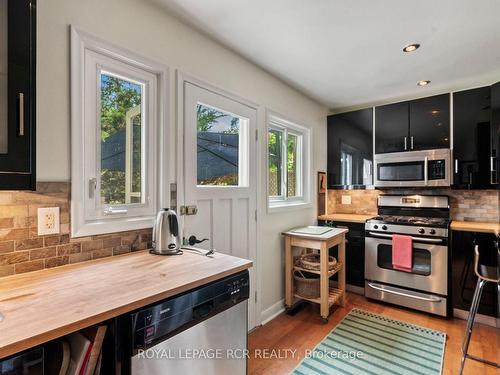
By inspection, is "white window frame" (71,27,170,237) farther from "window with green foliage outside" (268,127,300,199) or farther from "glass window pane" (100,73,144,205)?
"window with green foliage outside" (268,127,300,199)

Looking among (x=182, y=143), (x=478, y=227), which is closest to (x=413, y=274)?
(x=478, y=227)

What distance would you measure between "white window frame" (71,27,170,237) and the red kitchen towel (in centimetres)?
239

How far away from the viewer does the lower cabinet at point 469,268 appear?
246 centimetres

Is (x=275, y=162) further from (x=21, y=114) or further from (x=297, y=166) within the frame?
(x=21, y=114)

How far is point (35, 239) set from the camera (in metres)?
1.22

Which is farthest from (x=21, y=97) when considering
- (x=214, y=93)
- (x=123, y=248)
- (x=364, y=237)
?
(x=364, y=237)

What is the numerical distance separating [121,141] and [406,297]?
2.99 meters

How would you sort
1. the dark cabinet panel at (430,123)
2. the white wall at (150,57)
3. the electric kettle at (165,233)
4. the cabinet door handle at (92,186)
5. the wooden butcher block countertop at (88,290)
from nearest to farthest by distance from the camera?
the wooden butcher block countertop at (88,290) < the white wall at (150,57) < the cabinet door handle at (92,186) < the electric kettle at (165,233) < the dark cabinet panel at (430,123)

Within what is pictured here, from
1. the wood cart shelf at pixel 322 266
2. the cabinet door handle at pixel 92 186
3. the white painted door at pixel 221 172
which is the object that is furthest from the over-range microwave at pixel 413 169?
the cabinet door handle at pixel 92 186

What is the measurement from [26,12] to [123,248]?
1.11m

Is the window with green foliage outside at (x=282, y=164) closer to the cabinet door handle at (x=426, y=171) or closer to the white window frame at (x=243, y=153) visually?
the white window frame at (x=243, y=153)

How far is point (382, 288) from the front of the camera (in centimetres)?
298

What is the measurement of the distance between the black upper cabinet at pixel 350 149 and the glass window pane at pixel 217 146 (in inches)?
70.8

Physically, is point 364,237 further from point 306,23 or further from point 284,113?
point 306,23
